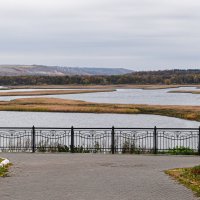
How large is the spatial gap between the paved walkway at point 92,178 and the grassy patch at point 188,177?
24 centimetres

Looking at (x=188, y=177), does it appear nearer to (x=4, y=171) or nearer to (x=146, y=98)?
(x=4, y=171)

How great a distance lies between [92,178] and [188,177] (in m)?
2.67

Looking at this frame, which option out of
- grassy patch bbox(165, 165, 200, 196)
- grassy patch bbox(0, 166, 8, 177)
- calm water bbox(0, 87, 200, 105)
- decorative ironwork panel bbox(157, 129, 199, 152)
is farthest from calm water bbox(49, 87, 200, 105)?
grassy patch bbox(0, 166, 8, 177)

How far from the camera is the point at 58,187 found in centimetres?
1295

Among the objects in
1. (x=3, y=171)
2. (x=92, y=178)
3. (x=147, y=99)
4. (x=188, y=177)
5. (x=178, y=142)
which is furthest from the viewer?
(x=147, y=99)

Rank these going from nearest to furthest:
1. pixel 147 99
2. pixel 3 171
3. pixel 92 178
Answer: pixel 92 178 → pixel 3 171 → pixel 147 99

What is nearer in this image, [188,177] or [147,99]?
[188,177]

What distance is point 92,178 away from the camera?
14578 mm

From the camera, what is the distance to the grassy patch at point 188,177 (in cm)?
1289

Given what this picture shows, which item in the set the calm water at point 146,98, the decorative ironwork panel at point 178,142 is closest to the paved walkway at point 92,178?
the decorative ironwork panel at point 178,142

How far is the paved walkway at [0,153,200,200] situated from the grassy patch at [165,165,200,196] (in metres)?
0.24

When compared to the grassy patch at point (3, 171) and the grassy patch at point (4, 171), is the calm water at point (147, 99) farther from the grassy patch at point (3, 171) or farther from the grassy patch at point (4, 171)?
the grassy patch at point (3, 171)

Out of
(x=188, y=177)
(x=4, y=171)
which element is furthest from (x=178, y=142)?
(x=4, y=171)

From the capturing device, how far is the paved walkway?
11.9 meters
